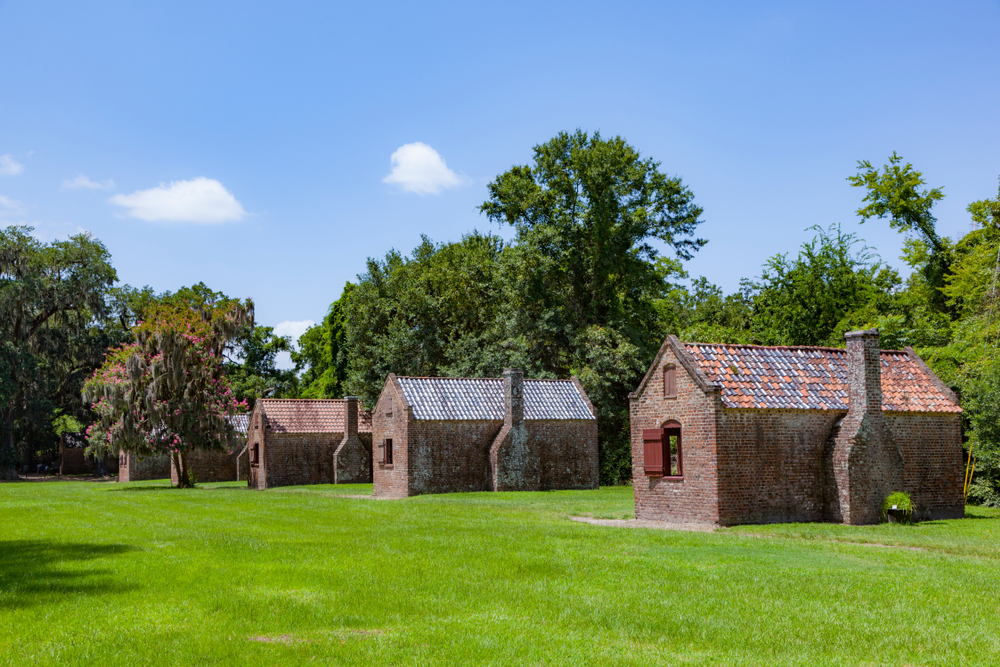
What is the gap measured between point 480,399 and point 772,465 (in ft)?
62.8

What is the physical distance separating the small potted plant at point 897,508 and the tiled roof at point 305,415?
3338cm

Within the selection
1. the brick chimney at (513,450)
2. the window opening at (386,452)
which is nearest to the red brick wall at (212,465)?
the window opening at (386,452)

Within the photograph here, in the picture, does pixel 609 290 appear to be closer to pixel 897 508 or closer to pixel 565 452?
pixel 565 452

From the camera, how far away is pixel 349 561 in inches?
602

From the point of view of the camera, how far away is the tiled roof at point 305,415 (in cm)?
4953

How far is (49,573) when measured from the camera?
14.0 m

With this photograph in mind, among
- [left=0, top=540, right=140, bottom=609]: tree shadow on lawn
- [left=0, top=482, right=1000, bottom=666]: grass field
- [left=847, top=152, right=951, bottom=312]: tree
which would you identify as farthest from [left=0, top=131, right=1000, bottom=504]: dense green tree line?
[left=0, top=540, right=140, bottom=609]: tree shadow on lawn

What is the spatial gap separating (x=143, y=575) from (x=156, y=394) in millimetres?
32243

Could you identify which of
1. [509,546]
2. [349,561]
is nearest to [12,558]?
[349,561]

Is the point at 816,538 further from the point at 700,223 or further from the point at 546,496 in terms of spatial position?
the point at 700,223

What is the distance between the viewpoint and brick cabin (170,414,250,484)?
56344 millimetres

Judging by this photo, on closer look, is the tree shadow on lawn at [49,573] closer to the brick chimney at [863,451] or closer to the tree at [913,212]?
the brick chimney at [863,451]

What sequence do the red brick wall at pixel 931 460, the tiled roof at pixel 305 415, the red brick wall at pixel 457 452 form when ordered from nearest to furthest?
1. the red brick wall at pixel 931 460
2. the red brick wall at pixel 457 452
3. the tiled roof at pixel 305 415

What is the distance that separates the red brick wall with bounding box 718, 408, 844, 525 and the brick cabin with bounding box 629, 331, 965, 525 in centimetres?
3
